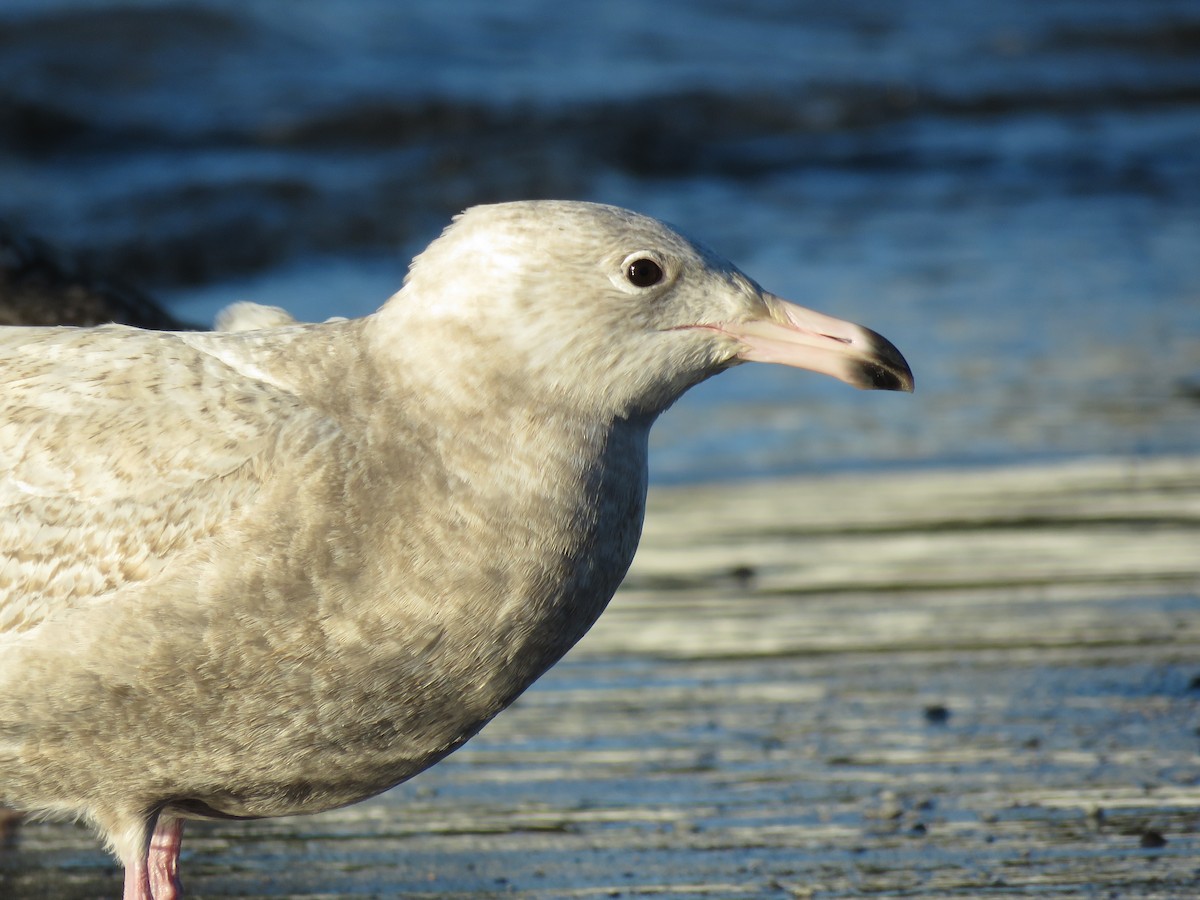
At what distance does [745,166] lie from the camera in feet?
57.2

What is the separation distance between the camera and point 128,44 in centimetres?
1988

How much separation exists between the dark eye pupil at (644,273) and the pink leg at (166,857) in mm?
1522

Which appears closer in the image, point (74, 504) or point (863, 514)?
point (74, 504)

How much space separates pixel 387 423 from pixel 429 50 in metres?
17.3

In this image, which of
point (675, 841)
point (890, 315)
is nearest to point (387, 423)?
point (675, 841)

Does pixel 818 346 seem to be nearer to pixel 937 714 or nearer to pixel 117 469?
pixel 117 469

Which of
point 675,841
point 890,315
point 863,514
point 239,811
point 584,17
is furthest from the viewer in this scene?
point 584,17

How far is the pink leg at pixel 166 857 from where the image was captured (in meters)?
4.27

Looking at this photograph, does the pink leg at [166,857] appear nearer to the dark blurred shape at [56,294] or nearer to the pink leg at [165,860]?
the pink leg at [165,860]

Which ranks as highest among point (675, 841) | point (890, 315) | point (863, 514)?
point (890, 315)

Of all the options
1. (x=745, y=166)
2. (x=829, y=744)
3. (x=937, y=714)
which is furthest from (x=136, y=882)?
(x=745, y=166)

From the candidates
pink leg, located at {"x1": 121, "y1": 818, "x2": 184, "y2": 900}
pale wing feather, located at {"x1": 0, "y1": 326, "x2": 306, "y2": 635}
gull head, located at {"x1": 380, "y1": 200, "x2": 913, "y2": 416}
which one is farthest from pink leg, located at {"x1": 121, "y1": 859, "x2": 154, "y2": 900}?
gull head, located at {"x1": 380, "y1": 200, "x2": 913, "y2": 416}

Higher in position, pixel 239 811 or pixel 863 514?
pixel 863 514

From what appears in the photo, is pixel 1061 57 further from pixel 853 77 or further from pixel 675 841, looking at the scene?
pixel 675 841
